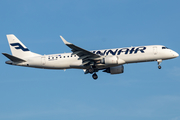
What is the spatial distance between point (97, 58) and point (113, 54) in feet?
8.47

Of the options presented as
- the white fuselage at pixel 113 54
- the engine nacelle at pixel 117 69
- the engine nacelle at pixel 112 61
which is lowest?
the engine nacelle at pixel 117 69

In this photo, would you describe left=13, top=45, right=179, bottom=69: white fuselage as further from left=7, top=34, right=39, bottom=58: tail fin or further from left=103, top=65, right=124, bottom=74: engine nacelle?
left=103, top=65, right=124, bottom=74: engine nacelle

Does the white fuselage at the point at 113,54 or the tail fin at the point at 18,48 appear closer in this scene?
the white fuselage at the point at 113,54

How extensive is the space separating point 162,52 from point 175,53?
87.6 inches

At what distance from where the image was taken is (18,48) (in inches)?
2138

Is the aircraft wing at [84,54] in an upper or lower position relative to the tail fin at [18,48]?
lower

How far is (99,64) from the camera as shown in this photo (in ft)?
161

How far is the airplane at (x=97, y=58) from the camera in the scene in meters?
47.6

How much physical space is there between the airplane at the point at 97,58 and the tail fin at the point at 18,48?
1.31m

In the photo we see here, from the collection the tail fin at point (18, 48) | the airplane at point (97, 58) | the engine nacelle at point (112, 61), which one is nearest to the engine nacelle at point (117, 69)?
the airplane at point (97, 58)

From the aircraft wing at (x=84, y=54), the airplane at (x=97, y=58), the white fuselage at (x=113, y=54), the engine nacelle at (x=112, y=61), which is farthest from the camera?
the white fuselage at (x=113, y=54)

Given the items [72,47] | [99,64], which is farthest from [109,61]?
[72,47]

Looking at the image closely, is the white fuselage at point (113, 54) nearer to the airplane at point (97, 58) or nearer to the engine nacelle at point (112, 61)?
the airplane at point (97, 58)

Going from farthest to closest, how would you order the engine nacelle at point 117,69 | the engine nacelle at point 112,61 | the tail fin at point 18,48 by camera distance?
the tail fin at point 18,48
the engine nacelle at point 117,69
the engine nacelle at point 112,61
